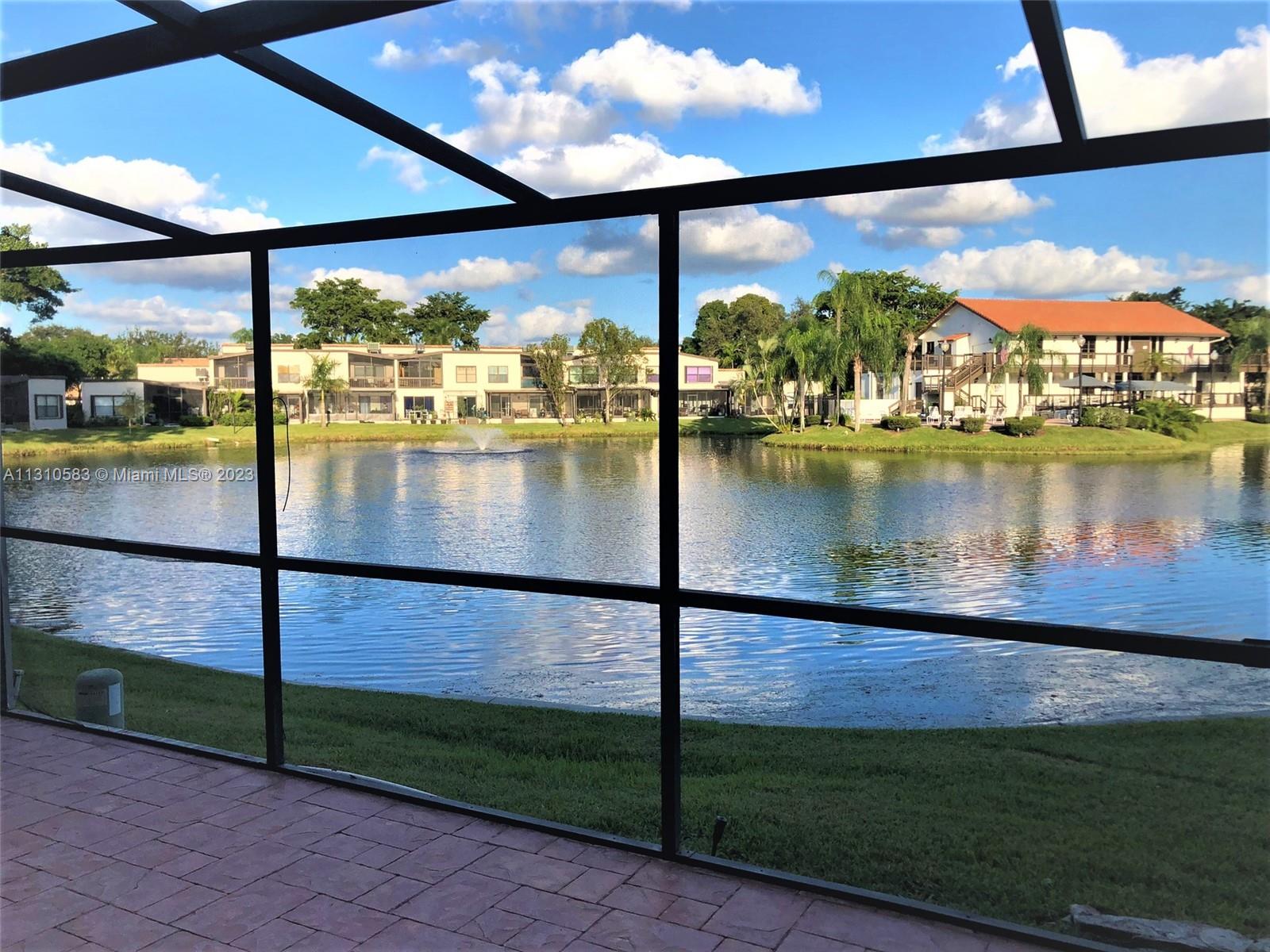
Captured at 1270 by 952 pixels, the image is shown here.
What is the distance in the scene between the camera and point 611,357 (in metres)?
31.1

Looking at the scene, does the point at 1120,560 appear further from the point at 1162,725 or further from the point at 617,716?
the point at 617,716

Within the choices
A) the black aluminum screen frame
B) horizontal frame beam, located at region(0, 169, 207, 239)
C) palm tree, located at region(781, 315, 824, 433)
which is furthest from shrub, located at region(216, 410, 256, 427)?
the black aluminum screen frame

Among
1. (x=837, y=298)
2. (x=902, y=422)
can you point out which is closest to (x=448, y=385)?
(x=837, y=298)

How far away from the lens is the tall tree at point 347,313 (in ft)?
116

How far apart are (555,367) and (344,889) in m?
30.0

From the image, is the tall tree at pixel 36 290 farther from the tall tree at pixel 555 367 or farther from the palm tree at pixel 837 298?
the palm tree at pixel 837 298

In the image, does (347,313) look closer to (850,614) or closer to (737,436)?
(737,436)

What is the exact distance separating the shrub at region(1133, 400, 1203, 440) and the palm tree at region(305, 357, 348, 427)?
2462 cm

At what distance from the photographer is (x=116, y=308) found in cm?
2945

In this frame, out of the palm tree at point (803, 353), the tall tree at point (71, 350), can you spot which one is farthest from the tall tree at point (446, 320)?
the palm tree at point (803, 353)

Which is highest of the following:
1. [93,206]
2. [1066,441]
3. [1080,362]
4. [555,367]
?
[555,367]


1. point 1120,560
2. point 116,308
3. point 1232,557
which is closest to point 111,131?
point 116,308

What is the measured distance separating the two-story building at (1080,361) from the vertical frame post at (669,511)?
30.4 ft

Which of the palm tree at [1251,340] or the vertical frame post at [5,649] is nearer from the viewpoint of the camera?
the vertical frame post at [5,649]
